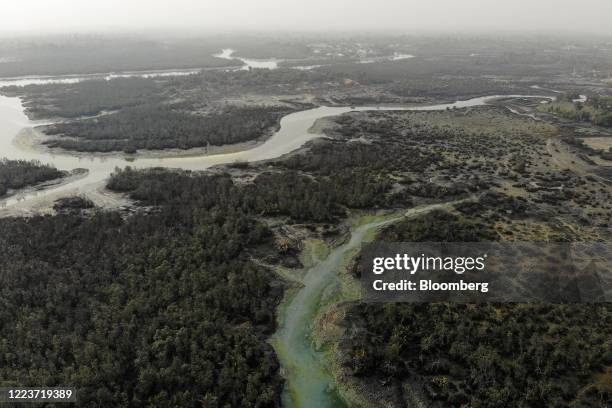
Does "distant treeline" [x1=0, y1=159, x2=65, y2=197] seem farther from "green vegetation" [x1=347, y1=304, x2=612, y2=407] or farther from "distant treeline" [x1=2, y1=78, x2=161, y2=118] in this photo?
"green vegetation" [x1=347, y1=304, x2=612, y2=407]

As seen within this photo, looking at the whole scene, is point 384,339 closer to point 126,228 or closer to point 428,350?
point 428,350

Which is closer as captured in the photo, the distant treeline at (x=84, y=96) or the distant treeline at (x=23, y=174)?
the distant treeline at (x=23, y=174)

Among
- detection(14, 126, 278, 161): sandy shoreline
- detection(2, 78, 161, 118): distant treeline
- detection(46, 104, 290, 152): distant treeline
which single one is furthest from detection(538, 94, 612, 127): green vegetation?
detection(2, 78, 161, 118): distant treeline

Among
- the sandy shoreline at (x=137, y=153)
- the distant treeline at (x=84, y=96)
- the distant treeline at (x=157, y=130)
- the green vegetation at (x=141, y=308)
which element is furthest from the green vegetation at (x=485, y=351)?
the distant treeline at (x=84, y=96)

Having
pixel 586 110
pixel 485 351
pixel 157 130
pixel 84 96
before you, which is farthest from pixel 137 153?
pixel 586 110

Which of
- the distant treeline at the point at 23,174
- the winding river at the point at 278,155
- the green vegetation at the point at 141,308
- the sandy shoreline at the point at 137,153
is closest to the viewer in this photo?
the green vegetation at the point at 141,308

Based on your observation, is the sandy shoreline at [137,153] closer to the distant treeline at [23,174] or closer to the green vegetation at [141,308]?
the distant treeline at [23,174]

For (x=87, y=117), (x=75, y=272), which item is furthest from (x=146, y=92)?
(x=75, y=272)
